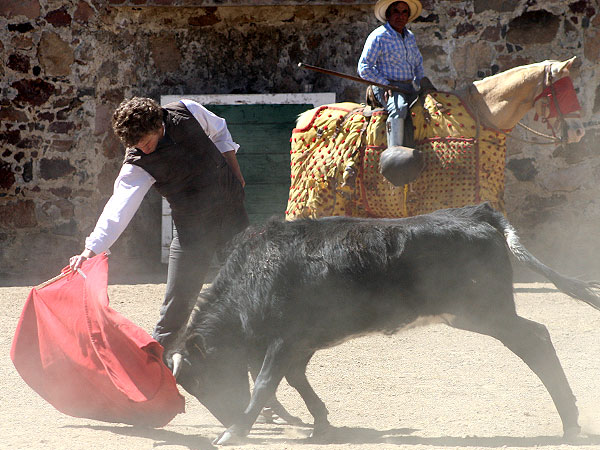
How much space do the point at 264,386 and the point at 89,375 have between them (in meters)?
0.79

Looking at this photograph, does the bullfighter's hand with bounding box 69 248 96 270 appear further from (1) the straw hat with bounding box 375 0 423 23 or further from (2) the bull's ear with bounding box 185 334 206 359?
(1) the straw hat with bounding box 375 0 423 23

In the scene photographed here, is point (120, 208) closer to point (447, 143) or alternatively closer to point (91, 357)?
point (91, 357)

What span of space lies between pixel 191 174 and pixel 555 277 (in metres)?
1.68

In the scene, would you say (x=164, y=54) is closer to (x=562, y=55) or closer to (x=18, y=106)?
(x=18, y=106)

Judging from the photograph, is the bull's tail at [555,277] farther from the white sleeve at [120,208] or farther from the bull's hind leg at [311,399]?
the white sleeve at [120,208]

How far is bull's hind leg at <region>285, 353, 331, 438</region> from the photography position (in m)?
3.54

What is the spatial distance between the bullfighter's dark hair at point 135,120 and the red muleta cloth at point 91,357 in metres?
0.60

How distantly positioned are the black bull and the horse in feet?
8.31

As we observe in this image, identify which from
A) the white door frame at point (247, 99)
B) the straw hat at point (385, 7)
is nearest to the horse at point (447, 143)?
the straw hat at point (385, 7)

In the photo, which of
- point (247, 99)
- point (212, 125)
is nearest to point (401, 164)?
point (212, 125)

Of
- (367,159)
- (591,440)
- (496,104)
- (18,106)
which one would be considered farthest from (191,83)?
(591,440)

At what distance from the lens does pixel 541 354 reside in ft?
11.1

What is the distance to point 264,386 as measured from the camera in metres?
3.28

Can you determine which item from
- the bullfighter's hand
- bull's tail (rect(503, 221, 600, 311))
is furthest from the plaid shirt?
the bullfighter's hand
